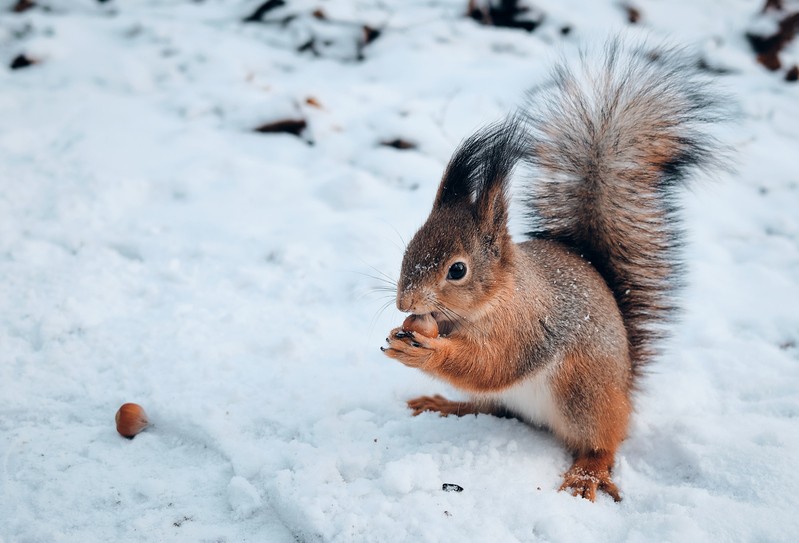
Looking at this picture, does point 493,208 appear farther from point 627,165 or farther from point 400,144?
point 400,144

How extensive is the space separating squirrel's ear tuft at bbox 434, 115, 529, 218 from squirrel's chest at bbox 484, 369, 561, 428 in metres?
0.44

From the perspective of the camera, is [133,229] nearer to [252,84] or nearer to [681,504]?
[252,84]

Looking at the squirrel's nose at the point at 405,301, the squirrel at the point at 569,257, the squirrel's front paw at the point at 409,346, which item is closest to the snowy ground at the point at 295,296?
the squirrel at the point at 569,257

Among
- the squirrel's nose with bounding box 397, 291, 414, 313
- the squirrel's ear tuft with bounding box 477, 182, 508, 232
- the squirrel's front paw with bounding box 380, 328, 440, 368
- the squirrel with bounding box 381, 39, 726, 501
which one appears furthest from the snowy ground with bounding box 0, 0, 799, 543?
the squirrel's ear tuft with bounding box 477, 182, 508, 232

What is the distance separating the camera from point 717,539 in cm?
133

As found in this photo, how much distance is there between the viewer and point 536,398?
5.45ft

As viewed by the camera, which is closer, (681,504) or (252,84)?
(681,504)

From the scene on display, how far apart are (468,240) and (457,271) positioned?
9cm

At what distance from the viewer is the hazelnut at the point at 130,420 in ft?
5.14

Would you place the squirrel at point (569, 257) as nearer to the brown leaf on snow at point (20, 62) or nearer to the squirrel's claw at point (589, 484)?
the squirrel's claw at point (589, 484)

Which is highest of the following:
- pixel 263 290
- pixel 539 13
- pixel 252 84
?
pixel 539 13

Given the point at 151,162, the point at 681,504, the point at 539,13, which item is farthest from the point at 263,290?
the point at 539,13

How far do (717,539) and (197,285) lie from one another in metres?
1.68

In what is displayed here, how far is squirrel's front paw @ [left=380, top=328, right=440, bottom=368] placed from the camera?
1501mm
